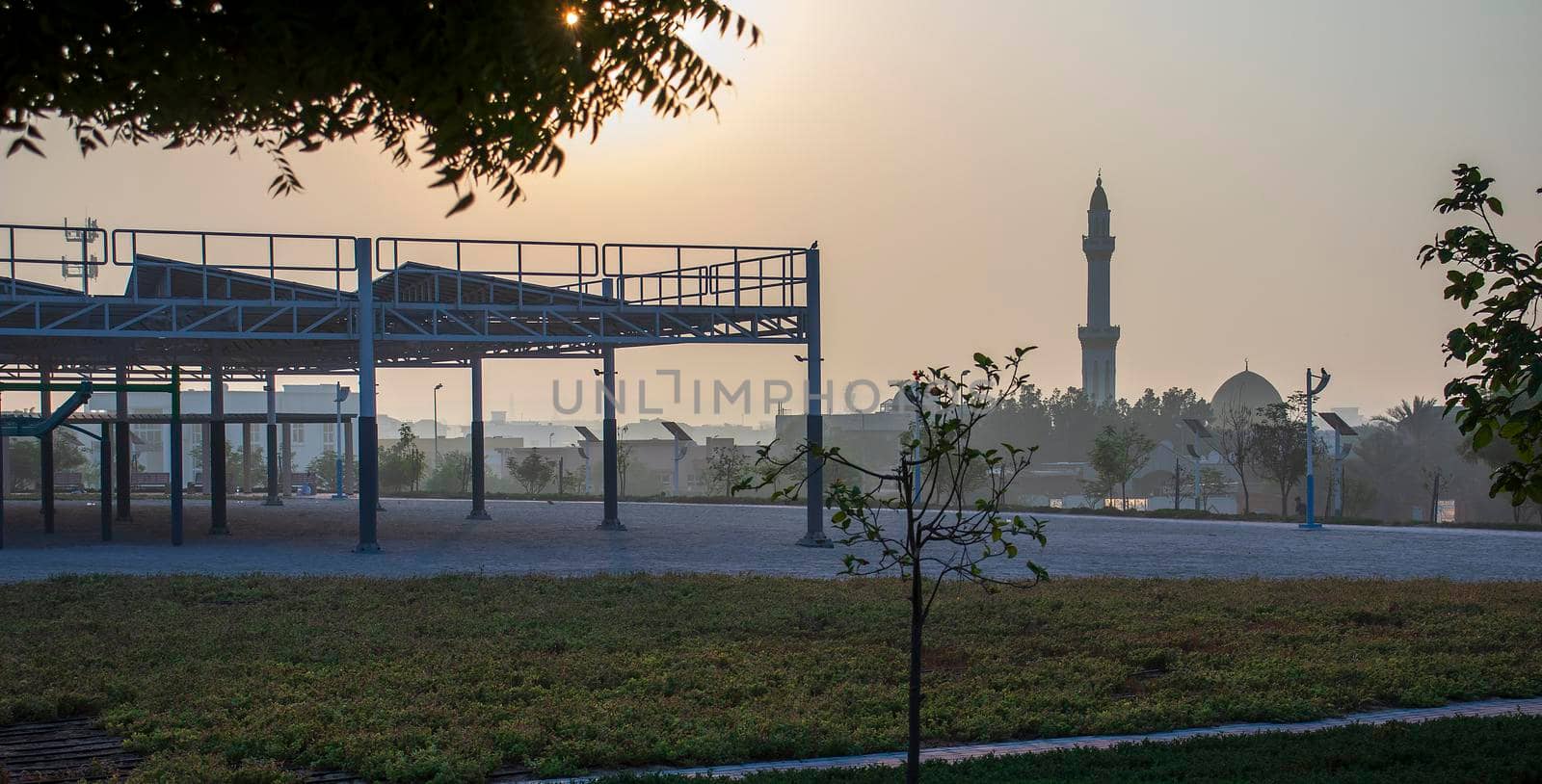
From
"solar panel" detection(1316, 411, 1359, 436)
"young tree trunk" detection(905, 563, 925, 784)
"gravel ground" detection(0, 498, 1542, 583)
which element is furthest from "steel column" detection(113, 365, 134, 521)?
"solar panel" detection(1316, 411, 1359, 436)

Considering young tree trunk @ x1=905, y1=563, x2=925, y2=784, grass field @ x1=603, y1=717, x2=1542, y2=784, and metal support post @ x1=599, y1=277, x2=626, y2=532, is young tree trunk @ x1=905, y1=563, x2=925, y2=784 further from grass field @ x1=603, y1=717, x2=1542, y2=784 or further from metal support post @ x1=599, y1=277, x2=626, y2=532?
metal support post @ x1=599, y1=277, x2=626, y2=532

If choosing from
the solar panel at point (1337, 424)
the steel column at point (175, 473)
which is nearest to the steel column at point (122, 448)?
the steel column at point (175, 473)

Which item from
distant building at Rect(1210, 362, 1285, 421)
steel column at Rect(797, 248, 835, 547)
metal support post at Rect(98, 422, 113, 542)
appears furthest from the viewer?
distant building at Rect(1210, 362, 1285, 421)

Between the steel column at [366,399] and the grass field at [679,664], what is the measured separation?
746 cm

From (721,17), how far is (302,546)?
24641mm

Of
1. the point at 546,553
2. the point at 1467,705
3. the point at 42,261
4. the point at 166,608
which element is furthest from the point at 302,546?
the point at 1467,705

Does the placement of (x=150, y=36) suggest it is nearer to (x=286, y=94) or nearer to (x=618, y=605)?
(x=286, y=94)

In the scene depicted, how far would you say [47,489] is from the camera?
31.9m

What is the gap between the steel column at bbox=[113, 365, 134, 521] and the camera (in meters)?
31.2

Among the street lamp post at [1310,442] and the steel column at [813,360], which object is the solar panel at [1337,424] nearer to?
the street lamp post at [1310,442]

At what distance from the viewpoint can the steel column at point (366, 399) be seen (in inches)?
1033

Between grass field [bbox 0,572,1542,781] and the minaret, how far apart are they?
69519mm

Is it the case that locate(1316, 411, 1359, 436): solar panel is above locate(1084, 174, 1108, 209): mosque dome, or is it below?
below

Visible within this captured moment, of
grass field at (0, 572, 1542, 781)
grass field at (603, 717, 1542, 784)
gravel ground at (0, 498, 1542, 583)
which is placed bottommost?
gravel ground at (0, 498, 1542, 583)
